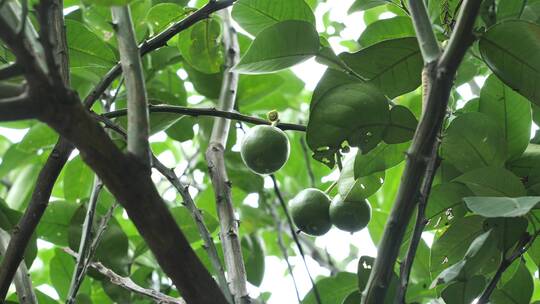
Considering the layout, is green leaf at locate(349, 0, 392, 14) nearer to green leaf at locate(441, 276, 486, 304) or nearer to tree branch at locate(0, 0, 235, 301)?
tree branch at locate(0, 0, 235, 301)

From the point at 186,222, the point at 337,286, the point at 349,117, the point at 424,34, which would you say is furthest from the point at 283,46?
the point at 186,222

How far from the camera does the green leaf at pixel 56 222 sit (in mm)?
1518

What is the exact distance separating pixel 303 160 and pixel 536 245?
4.23 ft

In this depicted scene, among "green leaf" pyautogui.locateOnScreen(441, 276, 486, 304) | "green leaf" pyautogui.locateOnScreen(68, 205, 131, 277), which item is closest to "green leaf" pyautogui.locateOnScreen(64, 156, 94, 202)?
"green leaf" pyautogui.locateOnScreen(68, 205, 131, 277)

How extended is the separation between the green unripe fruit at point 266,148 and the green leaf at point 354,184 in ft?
0.40

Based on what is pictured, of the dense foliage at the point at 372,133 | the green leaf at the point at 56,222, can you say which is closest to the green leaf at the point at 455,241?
the dense foliage at the point at 372,133

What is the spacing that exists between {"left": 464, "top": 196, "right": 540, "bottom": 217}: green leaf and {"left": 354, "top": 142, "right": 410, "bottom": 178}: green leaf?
0.19m

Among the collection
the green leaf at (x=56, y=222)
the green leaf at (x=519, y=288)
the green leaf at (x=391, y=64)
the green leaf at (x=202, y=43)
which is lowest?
the green leaf at (x=519, y=288)

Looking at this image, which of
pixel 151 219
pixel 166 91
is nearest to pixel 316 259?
pixel 166 91

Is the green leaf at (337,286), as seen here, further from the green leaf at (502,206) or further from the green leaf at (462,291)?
the green leaf at (502,206)

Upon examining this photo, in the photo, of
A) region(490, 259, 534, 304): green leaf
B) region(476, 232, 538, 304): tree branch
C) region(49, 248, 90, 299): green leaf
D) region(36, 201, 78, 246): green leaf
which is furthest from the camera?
region(49, 248, 90, 299): green leaf

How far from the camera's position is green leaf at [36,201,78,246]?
59.7 inches

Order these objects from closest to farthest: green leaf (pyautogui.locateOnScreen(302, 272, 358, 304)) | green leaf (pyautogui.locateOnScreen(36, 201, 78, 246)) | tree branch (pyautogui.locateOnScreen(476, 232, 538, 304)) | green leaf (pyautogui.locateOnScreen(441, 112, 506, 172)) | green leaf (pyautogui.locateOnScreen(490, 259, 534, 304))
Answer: tree branch (pyautogui.locateOnScreen(476, 232, 538, 304)), green leaf (pyautogui.locateOnScreen(441, 112, 506, 172)), green leaf (pyautogui.locateOnScreen(490, 259, 534, 304)), green leaf (pyautogui.locateOnScreen(302, 272, 358, 304)), green leaf (pyautogui.locateOnScreen(36, 201, 78, 246))

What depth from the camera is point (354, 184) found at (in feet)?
3.57
